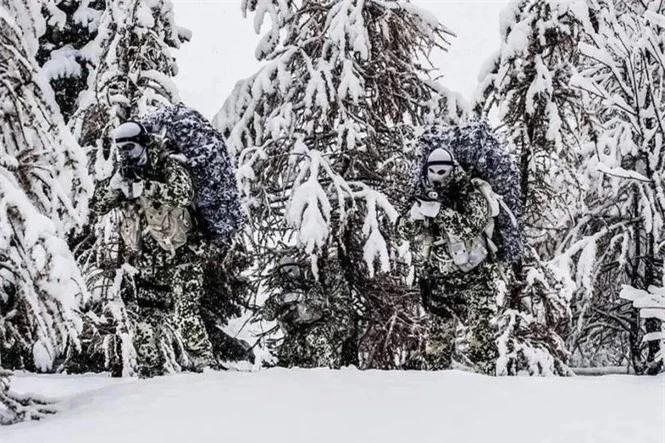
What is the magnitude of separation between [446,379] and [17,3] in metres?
3.83

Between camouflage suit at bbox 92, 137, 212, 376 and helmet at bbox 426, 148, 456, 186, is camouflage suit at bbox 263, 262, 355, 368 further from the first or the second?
helmet at bbox 426, 148, 456, 186

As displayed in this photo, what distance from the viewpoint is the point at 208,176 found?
638 centimetres

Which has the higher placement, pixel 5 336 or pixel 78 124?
pixel 78 124

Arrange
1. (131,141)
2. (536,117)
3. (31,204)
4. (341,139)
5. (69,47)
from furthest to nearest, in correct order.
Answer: (69,47), (536,117), (341,139), (131,141), (31,204)

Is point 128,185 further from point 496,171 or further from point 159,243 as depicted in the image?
point 496,171

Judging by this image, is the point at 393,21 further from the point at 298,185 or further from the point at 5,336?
the point at 5,336

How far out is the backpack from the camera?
6.38 meters

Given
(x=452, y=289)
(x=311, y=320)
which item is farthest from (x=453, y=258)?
(x=311, y=320)

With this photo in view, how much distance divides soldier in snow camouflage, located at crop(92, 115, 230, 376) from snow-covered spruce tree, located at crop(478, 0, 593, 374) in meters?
4.55

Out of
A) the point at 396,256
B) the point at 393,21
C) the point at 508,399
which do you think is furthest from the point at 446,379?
the point at 393,21

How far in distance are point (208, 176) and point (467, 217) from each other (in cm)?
216

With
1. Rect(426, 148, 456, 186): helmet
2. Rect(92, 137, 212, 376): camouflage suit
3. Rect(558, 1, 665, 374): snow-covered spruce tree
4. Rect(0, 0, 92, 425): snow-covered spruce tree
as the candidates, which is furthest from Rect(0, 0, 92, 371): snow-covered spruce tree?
Rect(558, 1, 665, 374): snow-covered spruce tree

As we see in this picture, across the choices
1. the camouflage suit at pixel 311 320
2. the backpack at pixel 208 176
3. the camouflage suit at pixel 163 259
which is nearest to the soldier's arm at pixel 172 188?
the camouflage suit at pixel 163 259

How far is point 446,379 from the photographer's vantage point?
5.00 meters
